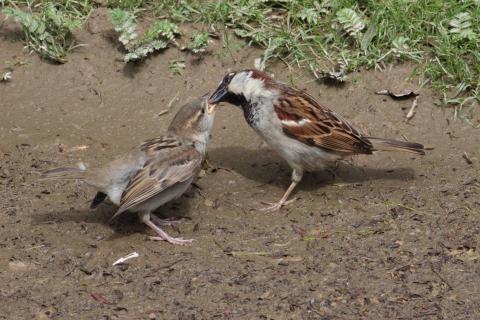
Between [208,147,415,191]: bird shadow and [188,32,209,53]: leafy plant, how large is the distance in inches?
45.8

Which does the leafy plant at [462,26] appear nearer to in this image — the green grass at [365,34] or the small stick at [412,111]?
the green grass at [365,34]

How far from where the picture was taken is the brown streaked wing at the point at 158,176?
242 inches

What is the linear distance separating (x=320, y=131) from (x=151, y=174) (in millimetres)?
1452

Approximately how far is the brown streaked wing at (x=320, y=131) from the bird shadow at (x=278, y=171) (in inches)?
14.9

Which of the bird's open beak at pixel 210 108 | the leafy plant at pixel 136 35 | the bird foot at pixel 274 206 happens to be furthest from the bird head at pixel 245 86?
the leafy plant at pixel 136 35

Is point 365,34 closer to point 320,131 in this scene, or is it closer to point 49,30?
point 320,131

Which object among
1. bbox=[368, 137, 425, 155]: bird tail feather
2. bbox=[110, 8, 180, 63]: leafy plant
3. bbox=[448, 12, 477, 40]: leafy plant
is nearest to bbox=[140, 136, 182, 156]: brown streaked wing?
bbox=[368, 137, 425, 155]: bird tail feather

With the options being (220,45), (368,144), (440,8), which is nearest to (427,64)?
(440,8)

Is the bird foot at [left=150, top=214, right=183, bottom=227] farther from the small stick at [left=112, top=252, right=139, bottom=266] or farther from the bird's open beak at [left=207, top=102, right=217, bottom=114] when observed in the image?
the bird's open beak at [left=207, top=102, right=217, bottom=114]

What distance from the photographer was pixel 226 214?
22.1ft

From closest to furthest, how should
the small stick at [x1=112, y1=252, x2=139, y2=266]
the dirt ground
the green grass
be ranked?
1. the dirt ground
2. the small stick at [x1=112, y1=252, x2=139, y2=266]
3. the green grass

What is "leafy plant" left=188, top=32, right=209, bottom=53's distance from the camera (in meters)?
8.26

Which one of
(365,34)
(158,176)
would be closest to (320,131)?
(158,176)

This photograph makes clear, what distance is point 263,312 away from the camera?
17.7ft
